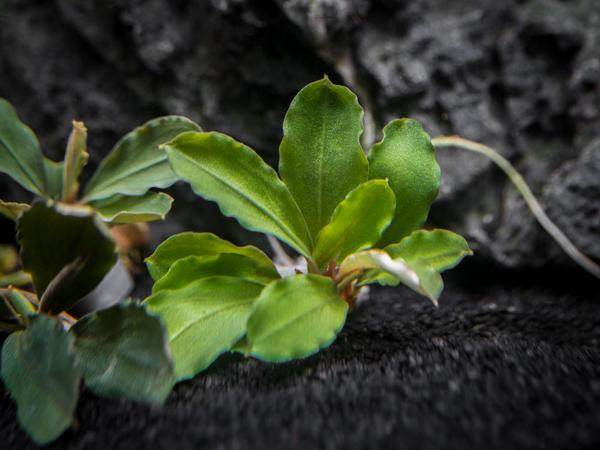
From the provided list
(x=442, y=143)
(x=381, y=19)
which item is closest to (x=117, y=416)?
(x=442, y=143)

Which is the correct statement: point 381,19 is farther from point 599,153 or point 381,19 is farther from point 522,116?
point 599,153

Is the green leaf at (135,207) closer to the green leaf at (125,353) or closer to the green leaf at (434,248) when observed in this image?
the green leaf at (125,353)

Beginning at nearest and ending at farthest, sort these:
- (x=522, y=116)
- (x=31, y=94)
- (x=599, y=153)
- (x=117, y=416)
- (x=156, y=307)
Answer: (x=117, y=416) < (x=156, y=307) < (x=599, y=153) < (x=522, y=116) < (x=31, y=94)

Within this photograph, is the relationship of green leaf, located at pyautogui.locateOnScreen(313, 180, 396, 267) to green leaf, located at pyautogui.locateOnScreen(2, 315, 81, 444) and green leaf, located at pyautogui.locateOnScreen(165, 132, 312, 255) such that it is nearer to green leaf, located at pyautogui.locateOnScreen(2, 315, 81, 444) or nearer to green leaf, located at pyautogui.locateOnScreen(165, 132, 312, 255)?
green leaf, located at pyautogui.locateOnScreen(165, 132, 312, 255)

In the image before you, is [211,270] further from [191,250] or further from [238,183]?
[238,183]

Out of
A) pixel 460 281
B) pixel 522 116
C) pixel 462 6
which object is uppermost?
pixel 462 6

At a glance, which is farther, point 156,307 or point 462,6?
point 462,6

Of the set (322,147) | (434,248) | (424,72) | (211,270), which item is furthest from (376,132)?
(211,270)
